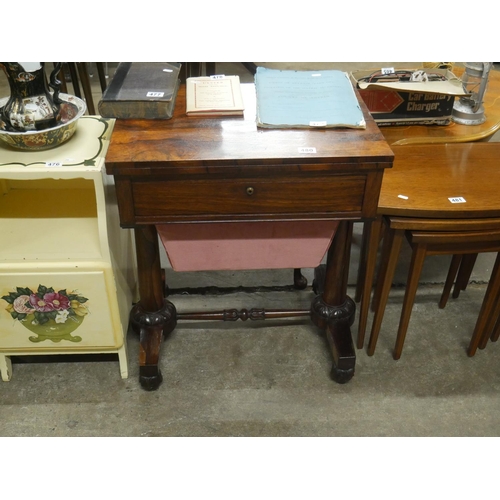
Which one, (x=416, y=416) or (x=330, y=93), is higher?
(x=330, y=93)

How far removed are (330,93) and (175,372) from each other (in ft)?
3.21

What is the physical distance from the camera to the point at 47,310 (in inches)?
63.5

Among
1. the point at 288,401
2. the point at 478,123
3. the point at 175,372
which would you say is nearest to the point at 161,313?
the point at 175,372

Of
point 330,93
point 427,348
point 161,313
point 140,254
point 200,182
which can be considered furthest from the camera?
point 427,348

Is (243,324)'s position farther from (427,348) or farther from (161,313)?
(427,348)

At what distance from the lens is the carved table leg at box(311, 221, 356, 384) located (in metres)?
1.69

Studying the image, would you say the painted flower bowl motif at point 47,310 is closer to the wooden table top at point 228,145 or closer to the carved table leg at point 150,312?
the carved table leg at point 150,312

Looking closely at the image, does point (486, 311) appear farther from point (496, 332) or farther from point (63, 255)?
point (63, 255)

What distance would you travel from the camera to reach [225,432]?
1.65m

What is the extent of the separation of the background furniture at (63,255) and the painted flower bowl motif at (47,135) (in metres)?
0.02

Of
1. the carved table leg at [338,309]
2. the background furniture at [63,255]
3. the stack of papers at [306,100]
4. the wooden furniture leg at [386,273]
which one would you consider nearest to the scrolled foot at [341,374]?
the carved table leg at [338,309]

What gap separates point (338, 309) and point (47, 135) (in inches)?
39.1

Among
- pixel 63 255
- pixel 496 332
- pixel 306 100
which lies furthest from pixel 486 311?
pixel 63 255

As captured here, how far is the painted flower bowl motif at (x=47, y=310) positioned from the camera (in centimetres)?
159
